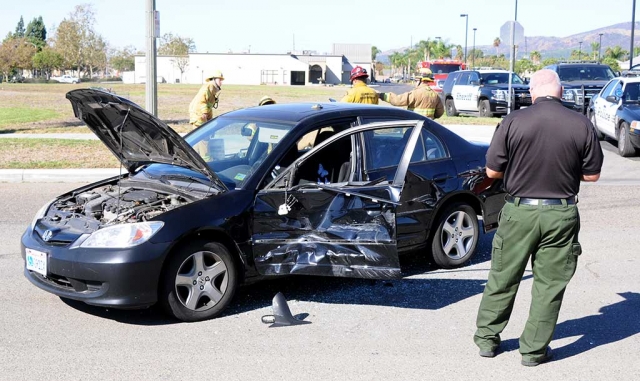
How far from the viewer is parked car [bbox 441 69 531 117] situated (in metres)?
23.7

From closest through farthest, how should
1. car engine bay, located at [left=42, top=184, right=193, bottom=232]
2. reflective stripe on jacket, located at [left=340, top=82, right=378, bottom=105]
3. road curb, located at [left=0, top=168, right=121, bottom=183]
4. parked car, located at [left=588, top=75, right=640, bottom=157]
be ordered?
car engine bay, located at [left=42, top=184, right=193, bottom=232] < reflective stripe on jacket, located at [left=340, top=82, right=378, bottom=105] < road curb, located at [left=0, top=168, right=121, bottom=183] < parked car, located at [left=588, top=75, right=640, bottom=157]

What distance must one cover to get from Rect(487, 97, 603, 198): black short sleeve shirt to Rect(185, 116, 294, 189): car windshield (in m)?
2.11

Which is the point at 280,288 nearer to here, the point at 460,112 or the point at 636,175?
the point at 636,175

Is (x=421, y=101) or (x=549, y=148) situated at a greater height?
(x=421, y=101)

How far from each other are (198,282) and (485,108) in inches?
782

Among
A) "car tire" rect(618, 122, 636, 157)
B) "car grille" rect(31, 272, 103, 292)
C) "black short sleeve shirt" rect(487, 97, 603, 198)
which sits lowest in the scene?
"car grille" rect(31, 272, 103, 292)

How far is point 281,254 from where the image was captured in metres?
5.82

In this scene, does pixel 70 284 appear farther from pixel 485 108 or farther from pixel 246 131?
pixel 485 108

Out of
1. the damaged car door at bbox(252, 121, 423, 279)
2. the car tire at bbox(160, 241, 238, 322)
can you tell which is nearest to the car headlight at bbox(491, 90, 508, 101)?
the damaged car door at bbox(252, 121, 423, 279)

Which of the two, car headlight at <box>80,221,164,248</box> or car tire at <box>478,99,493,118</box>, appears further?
car tire at <box>478,99,493,118</box>

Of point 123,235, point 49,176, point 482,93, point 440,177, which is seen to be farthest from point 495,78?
point 123,235

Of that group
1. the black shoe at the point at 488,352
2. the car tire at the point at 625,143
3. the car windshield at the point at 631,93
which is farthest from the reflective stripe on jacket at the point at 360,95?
the car windshield at the point at 631,93

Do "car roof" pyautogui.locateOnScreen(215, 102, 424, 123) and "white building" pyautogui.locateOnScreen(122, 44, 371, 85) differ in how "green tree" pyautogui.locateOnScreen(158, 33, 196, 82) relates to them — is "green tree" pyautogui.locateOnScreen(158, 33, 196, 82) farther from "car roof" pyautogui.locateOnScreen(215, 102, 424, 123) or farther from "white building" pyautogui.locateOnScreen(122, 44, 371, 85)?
"car roof" pyautogui.locateOnScreen(215, 102, 424, 123)

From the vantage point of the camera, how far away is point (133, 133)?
6.18 meters
